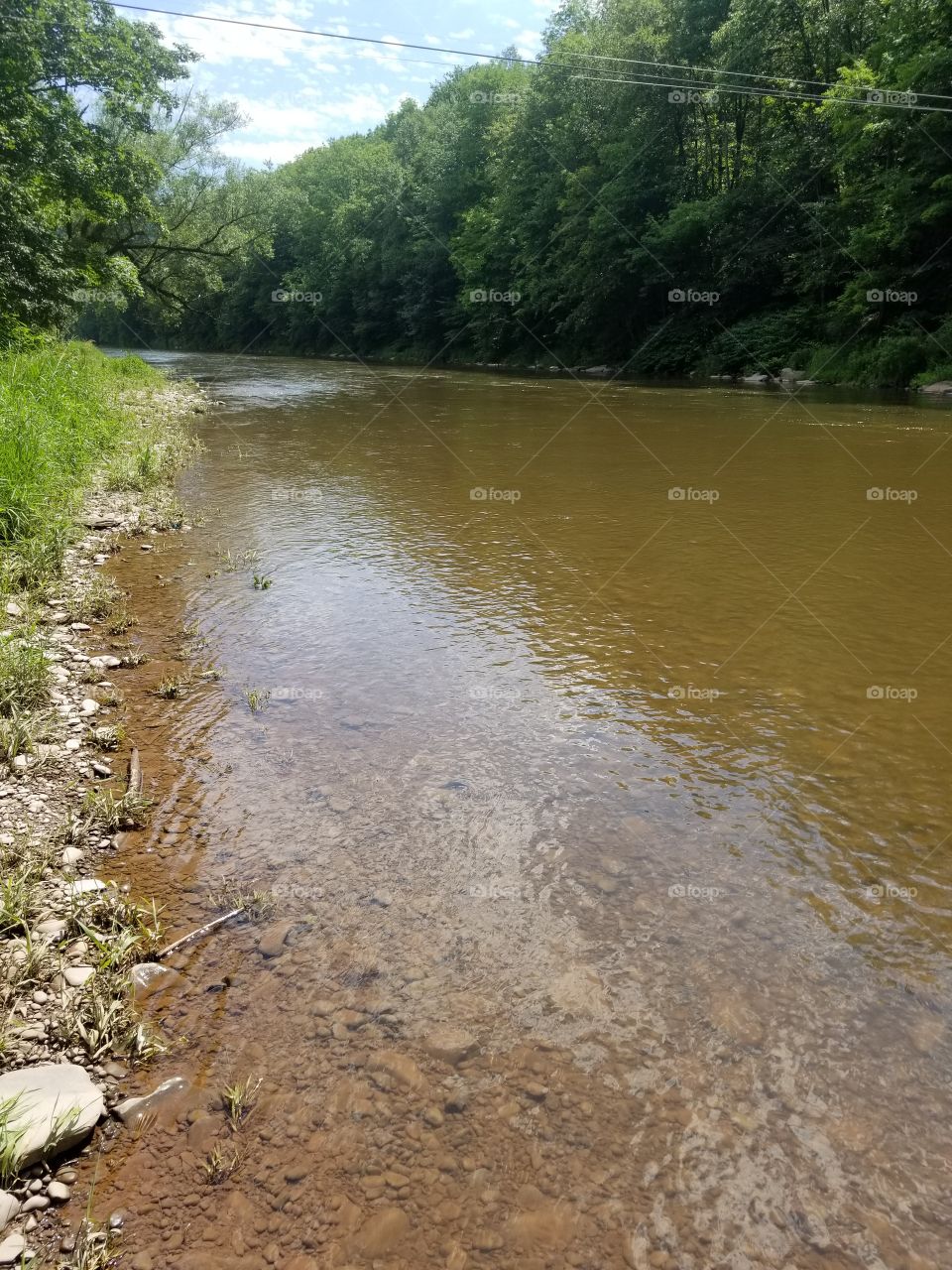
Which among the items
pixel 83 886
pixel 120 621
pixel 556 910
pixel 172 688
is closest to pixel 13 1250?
pixel 83 886

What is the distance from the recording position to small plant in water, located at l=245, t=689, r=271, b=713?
14.1 ft

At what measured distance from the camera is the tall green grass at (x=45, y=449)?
19.4 feet

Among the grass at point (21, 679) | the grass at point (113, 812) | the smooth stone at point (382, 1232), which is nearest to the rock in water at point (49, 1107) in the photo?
the smooth stone at point (382, 1232)

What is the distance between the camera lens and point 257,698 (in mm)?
4383

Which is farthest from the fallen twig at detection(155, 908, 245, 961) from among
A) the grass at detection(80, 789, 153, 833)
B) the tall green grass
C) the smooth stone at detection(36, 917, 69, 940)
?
the tall green grass

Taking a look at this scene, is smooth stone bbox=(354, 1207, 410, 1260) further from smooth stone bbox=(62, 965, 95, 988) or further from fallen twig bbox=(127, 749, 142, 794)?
fallen twig bbox=(127, 749, 142, 794)

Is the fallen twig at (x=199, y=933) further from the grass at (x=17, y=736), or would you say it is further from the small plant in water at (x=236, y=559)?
the small plant in water at (x=236, y=559)

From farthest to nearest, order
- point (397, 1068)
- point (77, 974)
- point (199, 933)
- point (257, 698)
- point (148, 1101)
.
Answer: point (257, 698), point (199, 933), point (77, 974), point (397, 1068), point (148, 1101)

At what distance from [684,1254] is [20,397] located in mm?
9610

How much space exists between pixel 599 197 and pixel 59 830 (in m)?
36.8

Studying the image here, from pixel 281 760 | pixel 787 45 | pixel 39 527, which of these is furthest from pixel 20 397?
pixel 787 45

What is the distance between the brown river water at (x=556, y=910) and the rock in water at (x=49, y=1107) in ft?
0.47

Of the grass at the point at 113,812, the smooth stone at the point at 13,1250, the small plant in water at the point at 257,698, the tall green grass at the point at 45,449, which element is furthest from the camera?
the tall green grass at the point at 45,449

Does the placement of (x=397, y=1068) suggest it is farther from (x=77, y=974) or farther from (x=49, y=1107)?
(x=77, y=974)
